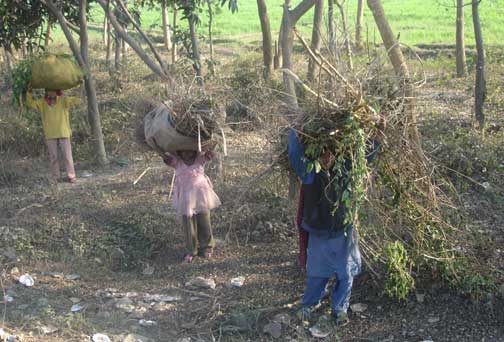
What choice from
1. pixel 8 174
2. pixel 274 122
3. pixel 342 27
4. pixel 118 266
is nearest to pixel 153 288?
pixel 118 266

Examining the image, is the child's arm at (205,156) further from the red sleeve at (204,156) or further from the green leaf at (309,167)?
the green leaf at (309,167)

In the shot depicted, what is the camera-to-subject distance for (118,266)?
561 centimetres

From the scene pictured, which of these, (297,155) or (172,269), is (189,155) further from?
(297,155)

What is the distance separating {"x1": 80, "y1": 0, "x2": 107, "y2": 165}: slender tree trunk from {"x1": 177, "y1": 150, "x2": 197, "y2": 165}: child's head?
2.65 m

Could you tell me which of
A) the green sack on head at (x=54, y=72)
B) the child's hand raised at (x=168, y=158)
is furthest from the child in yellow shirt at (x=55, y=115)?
the child's hand raised at (x=168, y=158)

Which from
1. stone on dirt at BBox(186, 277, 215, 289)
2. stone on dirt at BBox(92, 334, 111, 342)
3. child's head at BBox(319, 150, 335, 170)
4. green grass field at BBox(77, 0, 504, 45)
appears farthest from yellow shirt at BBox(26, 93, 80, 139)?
green grass field at BBox(77, 0, 504, 45)

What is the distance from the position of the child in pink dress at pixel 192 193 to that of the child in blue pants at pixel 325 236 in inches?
51.7

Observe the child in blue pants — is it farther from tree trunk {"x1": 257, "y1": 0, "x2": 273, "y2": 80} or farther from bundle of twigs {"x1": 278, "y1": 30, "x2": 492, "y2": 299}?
tree trunk {"x1": 257, "y1": 0, "x2": 273, "y2": 80}

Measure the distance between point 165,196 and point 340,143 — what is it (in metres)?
3.40

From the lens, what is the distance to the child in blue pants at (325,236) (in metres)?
4.01

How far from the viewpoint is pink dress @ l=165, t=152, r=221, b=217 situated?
5.31 metres

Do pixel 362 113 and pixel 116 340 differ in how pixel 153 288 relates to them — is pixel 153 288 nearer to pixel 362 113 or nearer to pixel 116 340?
pixel 116 340

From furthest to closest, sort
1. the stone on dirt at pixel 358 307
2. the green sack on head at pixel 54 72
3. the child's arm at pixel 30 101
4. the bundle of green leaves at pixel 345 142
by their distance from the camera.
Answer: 1. the child's arm at pixel 30 101
2. the green sack on head at pixel 54 72
3. the stone on dirt at pixel 358 307
4. the bundle of green leaves at pixel 345 142

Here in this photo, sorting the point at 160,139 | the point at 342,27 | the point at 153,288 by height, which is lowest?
the point at 153,288
